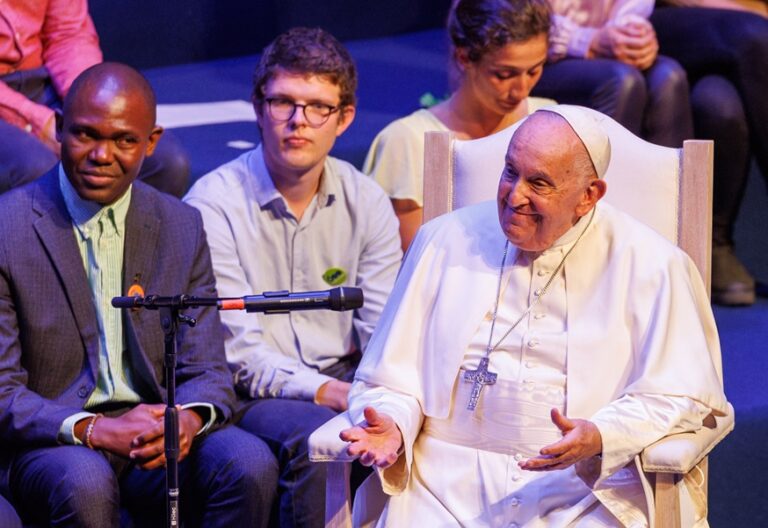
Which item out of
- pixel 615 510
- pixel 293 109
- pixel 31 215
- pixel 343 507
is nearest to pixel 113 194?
pixel 31 215

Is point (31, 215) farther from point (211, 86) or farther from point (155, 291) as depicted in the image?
point (211, 86)

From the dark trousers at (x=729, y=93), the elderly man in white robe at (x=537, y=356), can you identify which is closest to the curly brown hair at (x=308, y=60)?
the elderly man in white robe at (x=537, y=356)

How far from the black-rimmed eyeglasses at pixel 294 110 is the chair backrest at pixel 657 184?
55cm

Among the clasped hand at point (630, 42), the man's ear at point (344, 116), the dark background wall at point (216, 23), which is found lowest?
the dark background wall at point (216, 23)

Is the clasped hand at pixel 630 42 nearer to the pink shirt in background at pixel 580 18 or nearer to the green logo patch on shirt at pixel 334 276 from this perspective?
the pink shirt in background at pixel 580 18

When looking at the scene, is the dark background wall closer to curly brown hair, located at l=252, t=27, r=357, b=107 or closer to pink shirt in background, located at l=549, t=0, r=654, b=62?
pink shirt in background, located at l=549, t=0, r=654, b=62

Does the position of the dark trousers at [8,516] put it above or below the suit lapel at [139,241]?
below

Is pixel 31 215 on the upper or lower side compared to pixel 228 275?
upper

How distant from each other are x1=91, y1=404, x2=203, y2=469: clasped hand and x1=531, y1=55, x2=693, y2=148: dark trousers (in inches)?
95.4

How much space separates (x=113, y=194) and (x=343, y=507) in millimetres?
1035

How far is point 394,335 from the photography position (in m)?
3.42

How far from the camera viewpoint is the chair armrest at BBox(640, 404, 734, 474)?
2.98 meters

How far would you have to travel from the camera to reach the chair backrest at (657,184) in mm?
3613

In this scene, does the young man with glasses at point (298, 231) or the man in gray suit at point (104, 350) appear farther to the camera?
the young man with glasses at point (298, 231)
